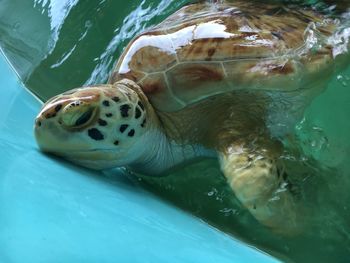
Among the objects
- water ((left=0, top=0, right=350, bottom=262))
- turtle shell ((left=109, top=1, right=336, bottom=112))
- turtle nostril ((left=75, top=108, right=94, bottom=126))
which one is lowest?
water ((left=0, top=0, right=350, bottom=262))

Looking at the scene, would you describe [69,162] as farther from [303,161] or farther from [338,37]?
[338,37]

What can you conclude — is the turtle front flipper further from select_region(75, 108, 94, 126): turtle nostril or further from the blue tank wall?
select_region(75, 108, 94, 126): turtle nostril

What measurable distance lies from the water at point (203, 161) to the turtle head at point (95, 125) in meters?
0.18

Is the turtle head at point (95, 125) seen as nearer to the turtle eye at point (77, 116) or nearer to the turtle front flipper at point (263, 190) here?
the turtle eye at point (77, 116)

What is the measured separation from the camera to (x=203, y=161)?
1333 millimetres

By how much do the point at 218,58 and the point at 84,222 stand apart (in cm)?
49

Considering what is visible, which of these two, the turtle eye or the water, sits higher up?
the turtle eye

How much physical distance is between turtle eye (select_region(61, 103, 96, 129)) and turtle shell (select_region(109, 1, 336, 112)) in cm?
17

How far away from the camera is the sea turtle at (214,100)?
108 centimetres

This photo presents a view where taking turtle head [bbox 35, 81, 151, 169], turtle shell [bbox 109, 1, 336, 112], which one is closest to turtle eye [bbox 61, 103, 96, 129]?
turtle head [bbox 35, 81, 151, 169]

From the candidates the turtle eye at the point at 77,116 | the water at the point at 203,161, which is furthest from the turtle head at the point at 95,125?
the water at the point at 203,161

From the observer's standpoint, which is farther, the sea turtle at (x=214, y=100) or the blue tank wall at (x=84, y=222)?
the sea turtle at (x=214, y=100)

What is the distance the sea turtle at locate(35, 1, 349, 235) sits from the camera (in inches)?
42.4

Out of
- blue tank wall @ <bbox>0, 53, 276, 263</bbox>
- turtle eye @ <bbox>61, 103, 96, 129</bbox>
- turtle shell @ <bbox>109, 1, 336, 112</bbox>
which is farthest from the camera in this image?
turtle shell @ <bbox>109, 1, 336, 112</bbox>
